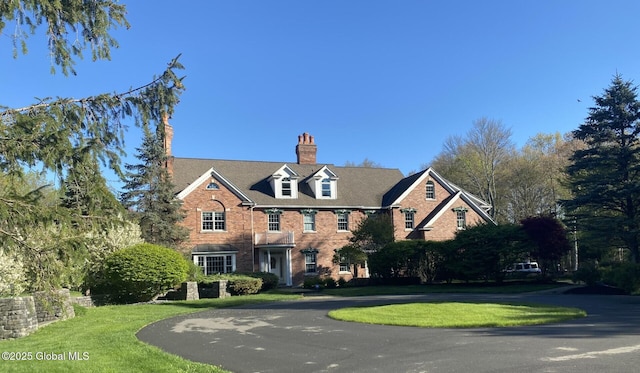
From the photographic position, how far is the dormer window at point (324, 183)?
38.3m

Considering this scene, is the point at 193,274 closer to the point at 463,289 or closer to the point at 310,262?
the point at 310,262

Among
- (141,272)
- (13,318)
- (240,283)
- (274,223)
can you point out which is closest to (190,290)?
(240,283)

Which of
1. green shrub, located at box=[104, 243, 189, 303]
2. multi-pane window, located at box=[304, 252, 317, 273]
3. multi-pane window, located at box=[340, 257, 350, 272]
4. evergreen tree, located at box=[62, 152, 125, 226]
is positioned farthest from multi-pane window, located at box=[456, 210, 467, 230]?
evergreen tree, located at box=[62, 152, 125, 226]

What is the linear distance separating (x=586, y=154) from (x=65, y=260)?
31.5m

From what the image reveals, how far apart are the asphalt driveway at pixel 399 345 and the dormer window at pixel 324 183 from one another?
23.1 metres

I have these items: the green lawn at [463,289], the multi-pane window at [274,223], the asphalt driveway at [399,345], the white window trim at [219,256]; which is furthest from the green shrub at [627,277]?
the white window trim at [219,256]

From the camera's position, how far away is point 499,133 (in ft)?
181

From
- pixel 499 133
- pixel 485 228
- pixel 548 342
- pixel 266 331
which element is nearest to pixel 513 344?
pixel 548 342

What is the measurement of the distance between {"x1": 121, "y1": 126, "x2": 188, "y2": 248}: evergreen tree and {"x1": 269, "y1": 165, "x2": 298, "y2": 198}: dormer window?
8.02 meters

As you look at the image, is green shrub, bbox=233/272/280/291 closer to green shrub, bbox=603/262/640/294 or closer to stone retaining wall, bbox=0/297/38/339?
stone retaining wall, bbox=0/297/38/339

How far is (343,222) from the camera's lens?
126 feet

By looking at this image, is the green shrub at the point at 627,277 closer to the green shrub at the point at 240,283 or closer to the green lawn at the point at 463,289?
the green lawn at the point at 463,289

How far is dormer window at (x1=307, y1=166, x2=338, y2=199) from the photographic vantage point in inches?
1508

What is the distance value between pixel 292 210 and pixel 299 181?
355 centimetres
